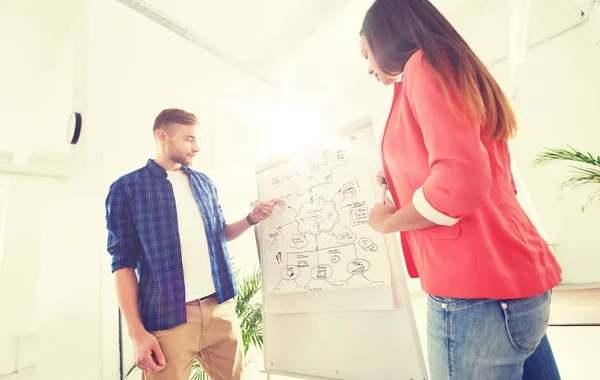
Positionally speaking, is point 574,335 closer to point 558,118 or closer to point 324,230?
point 324,230

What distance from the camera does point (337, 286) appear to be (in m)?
1.19

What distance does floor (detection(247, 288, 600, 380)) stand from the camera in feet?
5.06

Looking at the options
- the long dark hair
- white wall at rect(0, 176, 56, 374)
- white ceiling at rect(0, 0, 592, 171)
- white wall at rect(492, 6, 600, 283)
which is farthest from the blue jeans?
white wall at rect(0, 176, 56, 374)

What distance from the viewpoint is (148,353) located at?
994 mm

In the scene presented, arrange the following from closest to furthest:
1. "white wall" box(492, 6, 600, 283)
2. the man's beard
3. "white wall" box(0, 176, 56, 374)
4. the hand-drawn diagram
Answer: the hand-drawn diagram
the man's beard
"white wall" box(492, 6, 600, 283)
"white wall" box(0, 176, 56, 374)

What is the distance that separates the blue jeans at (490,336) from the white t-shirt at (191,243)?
3.27ft

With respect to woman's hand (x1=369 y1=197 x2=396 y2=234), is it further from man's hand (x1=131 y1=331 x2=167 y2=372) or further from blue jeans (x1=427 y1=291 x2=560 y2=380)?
man's hand (x1=131 y1=331 x2=167 y2=372)

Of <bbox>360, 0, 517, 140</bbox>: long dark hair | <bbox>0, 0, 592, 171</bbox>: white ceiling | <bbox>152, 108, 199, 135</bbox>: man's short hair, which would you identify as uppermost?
<bbox>0, 0, 592, 171</bbox>: white ceiling

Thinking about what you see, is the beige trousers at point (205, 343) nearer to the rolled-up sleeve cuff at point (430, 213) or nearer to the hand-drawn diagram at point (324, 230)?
the hand-drawn diagram at point (324, 230)

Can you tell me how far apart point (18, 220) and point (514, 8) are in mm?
6046

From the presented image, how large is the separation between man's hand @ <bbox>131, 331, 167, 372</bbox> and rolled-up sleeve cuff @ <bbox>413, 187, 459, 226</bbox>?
3.55 feet

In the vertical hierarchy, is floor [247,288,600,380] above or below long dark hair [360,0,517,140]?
below

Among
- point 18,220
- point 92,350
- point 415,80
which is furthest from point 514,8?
point 18,220

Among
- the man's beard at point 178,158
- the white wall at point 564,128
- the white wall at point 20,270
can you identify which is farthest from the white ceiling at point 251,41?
the man's beard at point 178,158
